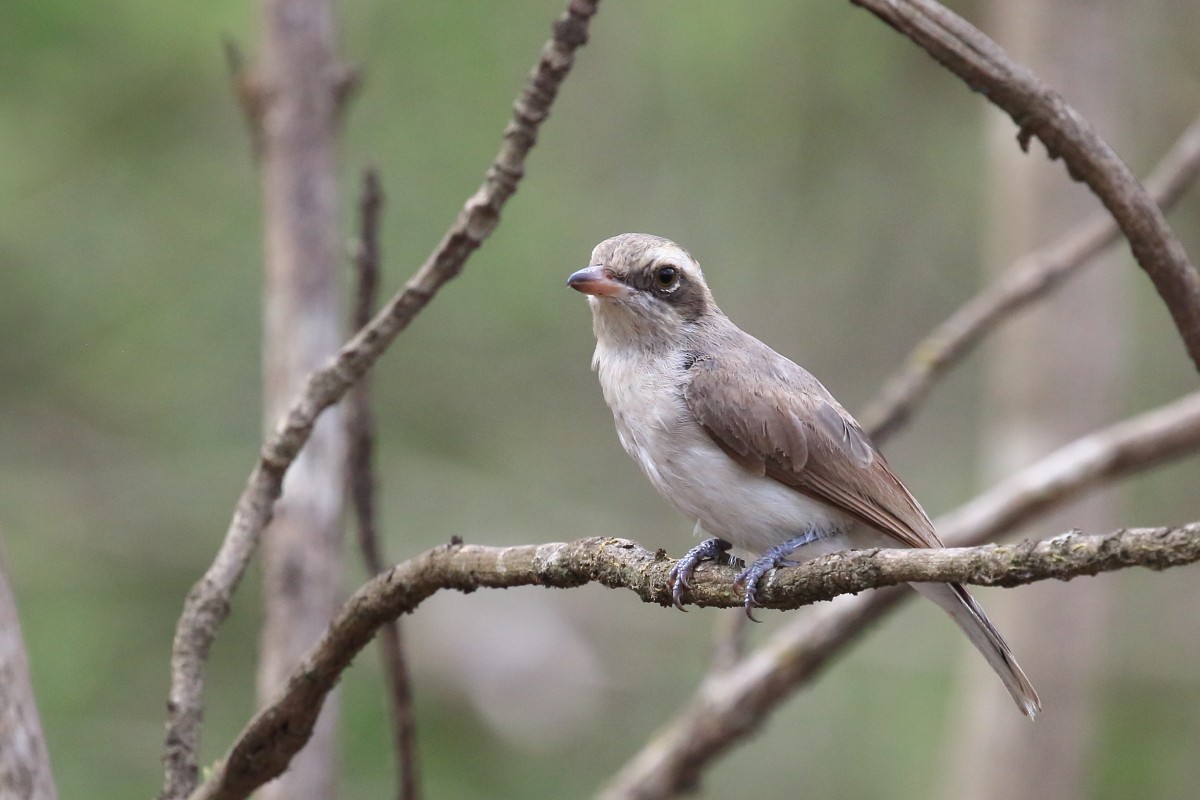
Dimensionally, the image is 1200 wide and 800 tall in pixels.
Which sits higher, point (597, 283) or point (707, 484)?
point (597, 283)

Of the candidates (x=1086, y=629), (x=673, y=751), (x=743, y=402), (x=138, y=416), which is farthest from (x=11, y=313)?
(x=1086, y=629)

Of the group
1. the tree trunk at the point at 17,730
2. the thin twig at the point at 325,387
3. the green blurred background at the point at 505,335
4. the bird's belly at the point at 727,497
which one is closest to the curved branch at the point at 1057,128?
the thin twig at the point at 325,387

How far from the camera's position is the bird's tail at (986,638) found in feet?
12.7

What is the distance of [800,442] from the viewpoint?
4.11 m

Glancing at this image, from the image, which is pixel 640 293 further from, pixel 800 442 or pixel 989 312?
pixel 989 312

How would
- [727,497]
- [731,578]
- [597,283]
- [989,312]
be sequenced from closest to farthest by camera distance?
[731,578] → [727,497] → [597,283] → [989,312]

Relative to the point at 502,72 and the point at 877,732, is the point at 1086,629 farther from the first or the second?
the point at 502,72

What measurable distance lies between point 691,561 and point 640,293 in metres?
1.32

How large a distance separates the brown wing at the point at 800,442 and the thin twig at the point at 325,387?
0.97 metres

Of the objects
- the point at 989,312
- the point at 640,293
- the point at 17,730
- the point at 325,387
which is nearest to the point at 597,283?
the point at 640,293

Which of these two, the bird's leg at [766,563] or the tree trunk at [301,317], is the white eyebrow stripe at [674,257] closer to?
the bird's leg at [766,563]

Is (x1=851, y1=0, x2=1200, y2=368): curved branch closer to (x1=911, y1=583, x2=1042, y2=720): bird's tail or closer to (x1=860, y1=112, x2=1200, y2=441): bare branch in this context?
(x1=911, y1=583, x2=1042, y2=720): bird's tail

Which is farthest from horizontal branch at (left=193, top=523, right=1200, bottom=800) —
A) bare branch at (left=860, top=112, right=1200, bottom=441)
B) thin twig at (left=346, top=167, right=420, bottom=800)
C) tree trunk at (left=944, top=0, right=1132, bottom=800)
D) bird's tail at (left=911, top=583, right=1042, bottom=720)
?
tree trunk at (left=944, top=0, right=1132, bottom=800)

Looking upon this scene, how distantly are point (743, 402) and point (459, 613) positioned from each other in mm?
6189
